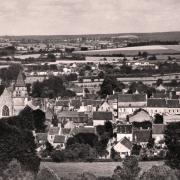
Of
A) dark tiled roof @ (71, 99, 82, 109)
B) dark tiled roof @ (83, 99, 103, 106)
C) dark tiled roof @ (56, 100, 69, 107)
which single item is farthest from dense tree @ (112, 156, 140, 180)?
dark tiled roof @ (56, 100, 69, 107)

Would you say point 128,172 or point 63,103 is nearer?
point 128,172

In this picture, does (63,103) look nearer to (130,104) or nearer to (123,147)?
(130,104)

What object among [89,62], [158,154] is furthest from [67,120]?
[89,62]

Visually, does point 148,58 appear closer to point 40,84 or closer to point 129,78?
point 129,78

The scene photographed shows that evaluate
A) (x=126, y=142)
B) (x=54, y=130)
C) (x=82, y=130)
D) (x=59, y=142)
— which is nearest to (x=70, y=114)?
(x=82, y=130)

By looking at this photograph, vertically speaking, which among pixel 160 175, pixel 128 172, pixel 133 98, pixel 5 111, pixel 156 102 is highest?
pixel 160 175

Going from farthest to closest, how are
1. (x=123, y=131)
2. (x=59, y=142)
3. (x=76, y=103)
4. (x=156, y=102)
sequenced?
(x=76, y=103) → (x=156, y=102) → (x=123, y=131) → (x=59, y=142)

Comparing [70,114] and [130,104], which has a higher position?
[130,104]

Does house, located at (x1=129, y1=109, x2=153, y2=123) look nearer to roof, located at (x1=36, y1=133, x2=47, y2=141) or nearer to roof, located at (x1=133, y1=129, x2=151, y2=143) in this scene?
roof, located at (x1=133, y1=129, x2=151, y2=143)
